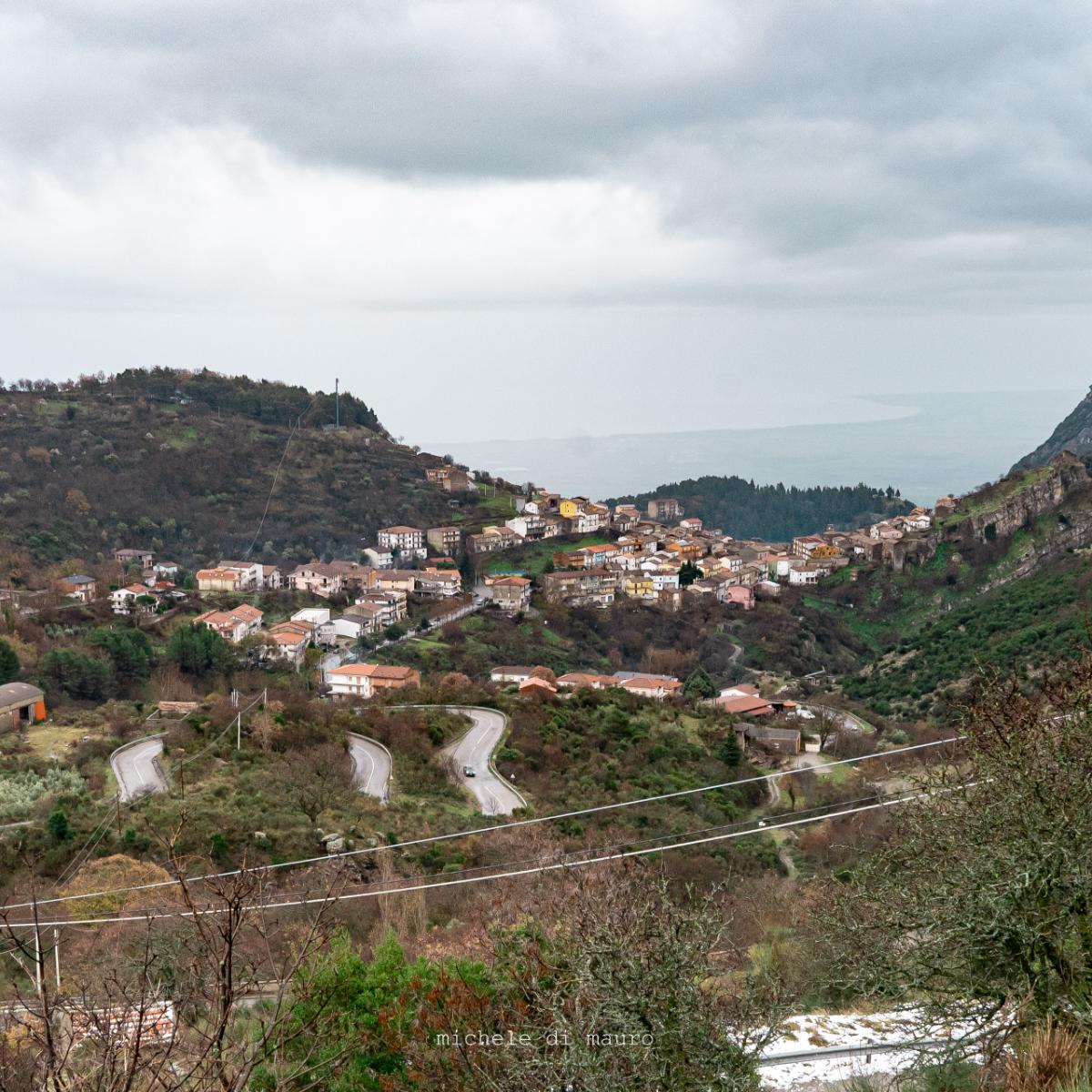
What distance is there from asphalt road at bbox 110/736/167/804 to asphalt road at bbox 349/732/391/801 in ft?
8.54

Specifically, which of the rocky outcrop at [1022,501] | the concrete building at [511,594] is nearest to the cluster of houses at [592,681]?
the concrete building at [511,594]

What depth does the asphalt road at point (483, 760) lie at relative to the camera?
45.7ft

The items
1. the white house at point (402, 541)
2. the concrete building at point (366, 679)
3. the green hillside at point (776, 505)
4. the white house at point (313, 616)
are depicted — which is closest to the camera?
the concrete building at point (366, 679)

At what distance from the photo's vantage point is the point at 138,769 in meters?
13.5

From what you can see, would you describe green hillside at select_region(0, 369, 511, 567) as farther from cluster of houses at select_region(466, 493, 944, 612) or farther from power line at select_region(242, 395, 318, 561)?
cluster of houses at select_region(466, 493, 944, 612)

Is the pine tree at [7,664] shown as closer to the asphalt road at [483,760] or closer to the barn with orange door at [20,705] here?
the barn with orange door at [20,705]

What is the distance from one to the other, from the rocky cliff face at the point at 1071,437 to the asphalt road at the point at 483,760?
189ft

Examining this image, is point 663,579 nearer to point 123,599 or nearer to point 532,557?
point 532,557

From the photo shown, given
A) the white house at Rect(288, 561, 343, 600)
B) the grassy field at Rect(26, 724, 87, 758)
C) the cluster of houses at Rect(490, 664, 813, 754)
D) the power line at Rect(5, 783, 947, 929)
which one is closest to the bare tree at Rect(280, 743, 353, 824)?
the power line at Rect(5, 783, 947, 929)

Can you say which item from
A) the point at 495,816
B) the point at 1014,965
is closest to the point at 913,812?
the point at 1014,965

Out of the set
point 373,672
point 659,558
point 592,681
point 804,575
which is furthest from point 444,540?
point 373,672

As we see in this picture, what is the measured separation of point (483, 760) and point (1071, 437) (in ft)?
216

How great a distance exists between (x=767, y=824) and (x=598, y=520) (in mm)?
41650

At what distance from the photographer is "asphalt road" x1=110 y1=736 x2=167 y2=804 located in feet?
40.5
